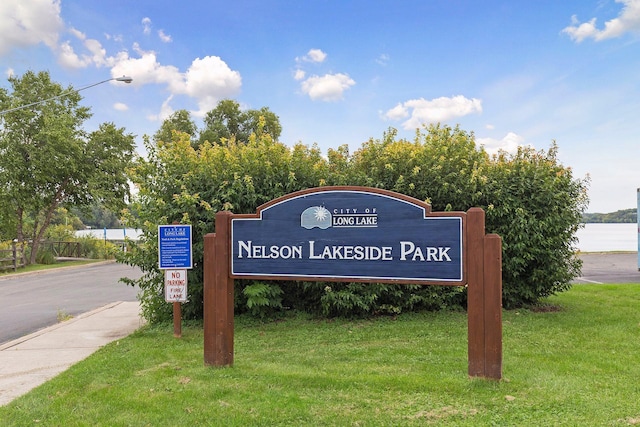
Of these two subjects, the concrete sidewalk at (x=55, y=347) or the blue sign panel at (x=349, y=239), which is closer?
the blue sign panel at (x=349, y=239)

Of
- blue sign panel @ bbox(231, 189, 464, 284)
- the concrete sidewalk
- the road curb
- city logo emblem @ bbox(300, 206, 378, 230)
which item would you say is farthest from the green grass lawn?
the road curb

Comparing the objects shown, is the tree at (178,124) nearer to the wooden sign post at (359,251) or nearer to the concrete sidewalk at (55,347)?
the concrete sidewalk at (55,347)

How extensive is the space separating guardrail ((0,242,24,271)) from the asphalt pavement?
1460 centimetres

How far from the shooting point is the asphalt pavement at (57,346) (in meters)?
5.23

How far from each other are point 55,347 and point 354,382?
184 inches

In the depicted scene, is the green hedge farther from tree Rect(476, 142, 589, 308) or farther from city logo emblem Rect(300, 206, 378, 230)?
city logo emblem Rect(300, 206, 378, 230)

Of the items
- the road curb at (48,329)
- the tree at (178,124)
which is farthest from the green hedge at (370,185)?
the tree at (178,124)

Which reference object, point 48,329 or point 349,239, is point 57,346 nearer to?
point 48,329

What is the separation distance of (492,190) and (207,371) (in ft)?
17.7

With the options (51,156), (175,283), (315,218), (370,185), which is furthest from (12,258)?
(315,218)

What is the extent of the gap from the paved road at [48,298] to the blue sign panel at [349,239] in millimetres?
5238

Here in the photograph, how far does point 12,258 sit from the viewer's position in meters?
22.1

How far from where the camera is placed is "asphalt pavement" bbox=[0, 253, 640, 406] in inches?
206

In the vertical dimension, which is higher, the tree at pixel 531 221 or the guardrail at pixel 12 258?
the tree at pixel 531 221
